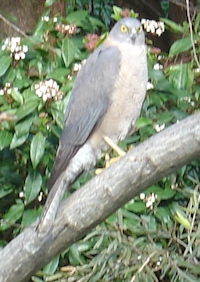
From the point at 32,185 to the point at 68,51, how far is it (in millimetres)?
524

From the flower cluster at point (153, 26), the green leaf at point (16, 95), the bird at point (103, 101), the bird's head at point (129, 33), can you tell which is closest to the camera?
the bird at point (103, 101)

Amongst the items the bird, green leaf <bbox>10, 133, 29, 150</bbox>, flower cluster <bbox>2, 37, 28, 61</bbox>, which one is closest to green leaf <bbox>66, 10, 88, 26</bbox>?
flower cluster <bbox>2, 37, 28, 61</bbox>

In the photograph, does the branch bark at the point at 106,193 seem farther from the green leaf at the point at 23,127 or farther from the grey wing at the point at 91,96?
the green leaf at the point at 23,127

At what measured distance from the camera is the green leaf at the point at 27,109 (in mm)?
2336

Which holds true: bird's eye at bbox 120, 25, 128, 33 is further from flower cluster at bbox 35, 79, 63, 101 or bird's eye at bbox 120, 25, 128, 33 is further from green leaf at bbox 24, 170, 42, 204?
green leaf at bbox 24, 170, 42, 204

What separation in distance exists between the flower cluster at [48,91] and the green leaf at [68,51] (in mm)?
220

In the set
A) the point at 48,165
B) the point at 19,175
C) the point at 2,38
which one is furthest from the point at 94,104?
the point at 2,38

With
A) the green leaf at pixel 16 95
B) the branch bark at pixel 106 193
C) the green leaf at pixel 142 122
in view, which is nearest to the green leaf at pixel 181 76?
the green leaf at pixel 142 122

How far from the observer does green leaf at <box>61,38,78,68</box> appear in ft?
8.48

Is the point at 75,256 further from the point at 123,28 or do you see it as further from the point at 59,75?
the point at 123,28

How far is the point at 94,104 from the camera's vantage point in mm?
2193

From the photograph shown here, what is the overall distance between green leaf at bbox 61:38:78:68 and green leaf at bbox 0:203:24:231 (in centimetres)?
56

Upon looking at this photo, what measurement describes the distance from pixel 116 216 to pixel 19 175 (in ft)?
1.54

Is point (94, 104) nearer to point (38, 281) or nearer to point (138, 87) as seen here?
point (138, 87)
